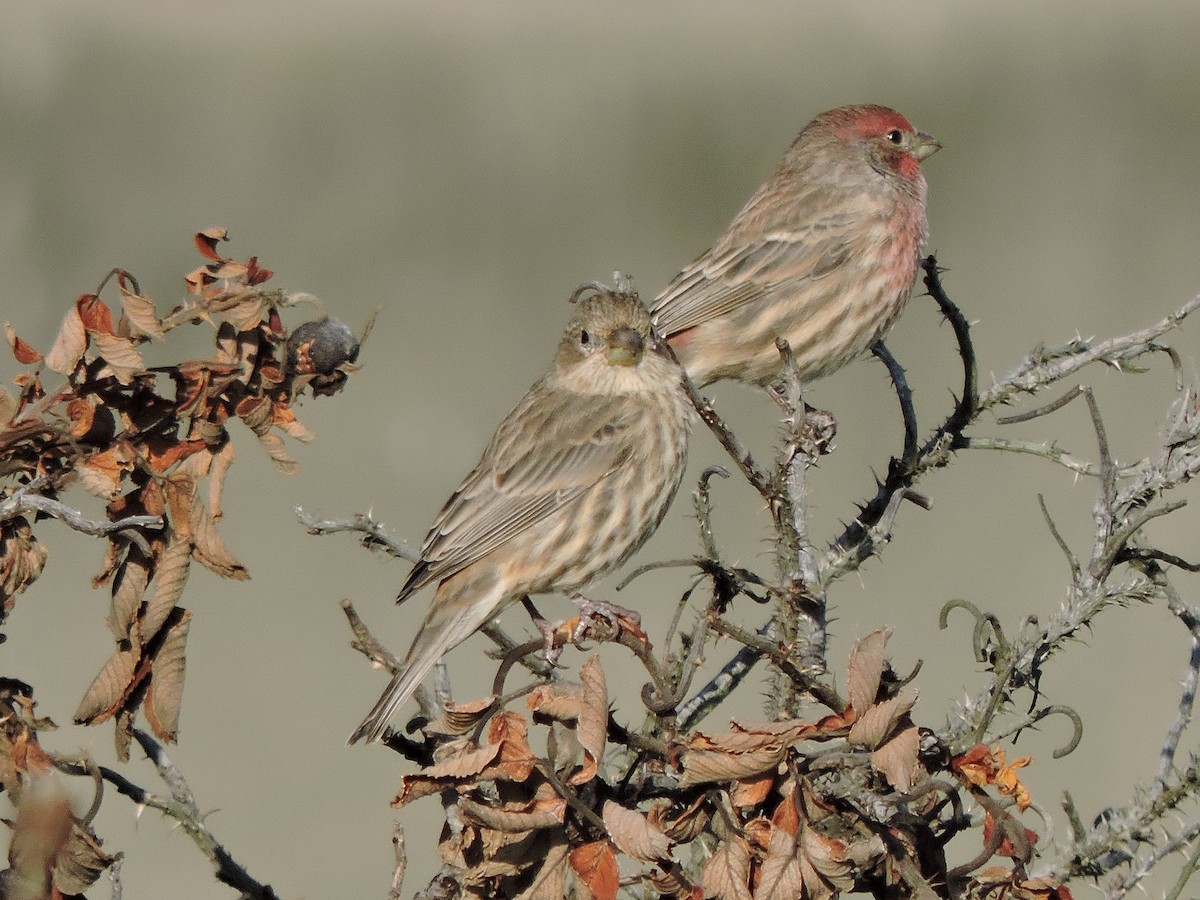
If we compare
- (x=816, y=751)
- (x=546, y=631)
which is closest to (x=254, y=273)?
(x=816, y=751)

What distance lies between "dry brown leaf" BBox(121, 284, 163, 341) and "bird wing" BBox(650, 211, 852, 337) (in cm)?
441

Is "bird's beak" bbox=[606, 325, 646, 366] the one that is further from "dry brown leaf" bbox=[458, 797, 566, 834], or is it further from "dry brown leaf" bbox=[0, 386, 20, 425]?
"dry brown leaf" bbox=[458, 797, 566, 834]

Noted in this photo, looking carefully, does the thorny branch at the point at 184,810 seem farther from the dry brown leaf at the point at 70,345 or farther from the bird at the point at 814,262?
the bird at the point at 814,262

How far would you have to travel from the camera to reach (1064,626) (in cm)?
333

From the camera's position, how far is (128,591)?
2.84 meters

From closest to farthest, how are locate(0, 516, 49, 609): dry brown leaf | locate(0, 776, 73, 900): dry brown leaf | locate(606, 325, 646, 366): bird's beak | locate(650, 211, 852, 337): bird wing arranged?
locate(0, 776, 73, 900): dry brown leaf, locate(0, 516, 49, 609): dry brown leaf, locate(606, 325, 646, 366): bird's beak, locate(650, 211, 852, 337): bird wing

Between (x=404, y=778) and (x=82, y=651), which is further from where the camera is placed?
(x=82, y=651)

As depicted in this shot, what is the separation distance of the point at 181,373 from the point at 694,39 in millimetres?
12072

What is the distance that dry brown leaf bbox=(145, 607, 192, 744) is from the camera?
281cm

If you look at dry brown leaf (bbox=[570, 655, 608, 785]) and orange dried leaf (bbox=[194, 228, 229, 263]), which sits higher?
orange dried leaf (bbox=[194, 228, 229, 263])

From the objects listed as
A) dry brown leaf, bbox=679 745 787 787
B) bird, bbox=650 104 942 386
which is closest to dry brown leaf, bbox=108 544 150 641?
dry brown leaf, bbox=679 745 787 787

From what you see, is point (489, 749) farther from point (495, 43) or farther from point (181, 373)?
point (495, 43)

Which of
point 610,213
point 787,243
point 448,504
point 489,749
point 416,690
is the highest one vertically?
point 610,213

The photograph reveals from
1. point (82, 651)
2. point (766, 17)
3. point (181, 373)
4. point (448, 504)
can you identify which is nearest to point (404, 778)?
point (181, 373)
